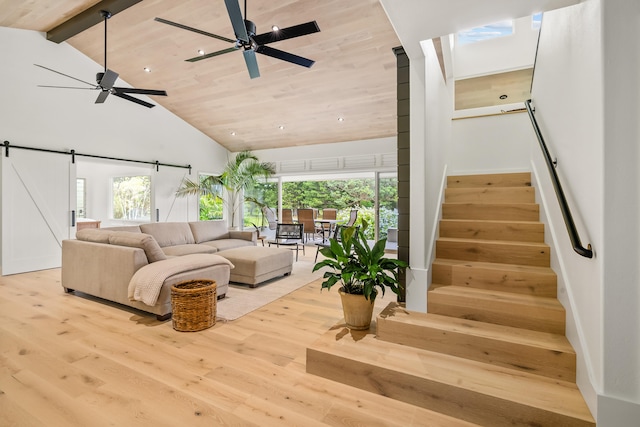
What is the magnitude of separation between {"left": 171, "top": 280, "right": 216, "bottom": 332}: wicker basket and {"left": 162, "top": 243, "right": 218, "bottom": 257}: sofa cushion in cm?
173

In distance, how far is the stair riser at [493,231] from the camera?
2.70 metres

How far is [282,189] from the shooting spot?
9039 millimetres

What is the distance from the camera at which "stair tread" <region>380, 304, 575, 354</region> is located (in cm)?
185

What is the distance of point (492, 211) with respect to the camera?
3.05 metres

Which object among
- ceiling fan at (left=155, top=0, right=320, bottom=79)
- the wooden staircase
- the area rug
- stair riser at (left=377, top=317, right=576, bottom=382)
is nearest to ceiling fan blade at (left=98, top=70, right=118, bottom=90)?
ceiling fan at (left=155, top=0, right=320, bottom=79)

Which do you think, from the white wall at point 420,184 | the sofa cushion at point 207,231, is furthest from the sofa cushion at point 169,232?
the white wall at point 420,184

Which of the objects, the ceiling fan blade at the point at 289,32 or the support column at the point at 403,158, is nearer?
the support column at the point at 403,158

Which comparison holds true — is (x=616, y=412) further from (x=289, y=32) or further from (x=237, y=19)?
(x=237, y=19)

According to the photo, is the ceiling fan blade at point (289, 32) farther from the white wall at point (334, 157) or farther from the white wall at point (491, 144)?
the white wall at point (334, 157)

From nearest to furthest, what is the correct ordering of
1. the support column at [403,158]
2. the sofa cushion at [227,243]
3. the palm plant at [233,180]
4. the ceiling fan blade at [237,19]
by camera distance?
the ceiling fan blade at [237,19] < the support column at [403,158] < the sofa cushion at [227,243] < the palm plant at [233,180]

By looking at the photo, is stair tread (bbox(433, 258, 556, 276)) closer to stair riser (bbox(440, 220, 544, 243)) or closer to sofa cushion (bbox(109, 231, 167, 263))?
stair riser (bbox(440, 220, 544, 243))

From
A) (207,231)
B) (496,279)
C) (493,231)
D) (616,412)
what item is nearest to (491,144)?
(493,231)

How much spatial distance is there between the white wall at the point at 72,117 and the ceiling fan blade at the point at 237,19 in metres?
4.58

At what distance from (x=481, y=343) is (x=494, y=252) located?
0.99 m
